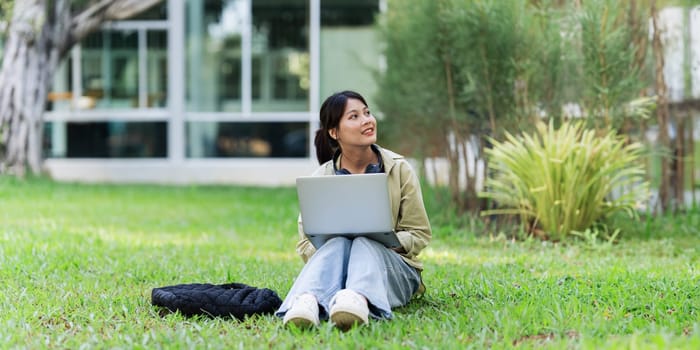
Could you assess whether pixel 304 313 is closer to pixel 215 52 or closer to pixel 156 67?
pixel 215 52

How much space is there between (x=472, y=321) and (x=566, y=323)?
37 cm

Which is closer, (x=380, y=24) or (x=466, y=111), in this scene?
(x=466, y=111)

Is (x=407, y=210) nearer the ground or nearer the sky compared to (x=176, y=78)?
nearer the ground

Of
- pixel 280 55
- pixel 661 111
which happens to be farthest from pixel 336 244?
pixel 280 55

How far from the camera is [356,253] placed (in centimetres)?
389

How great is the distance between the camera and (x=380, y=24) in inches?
405

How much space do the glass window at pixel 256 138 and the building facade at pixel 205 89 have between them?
15 millimetres

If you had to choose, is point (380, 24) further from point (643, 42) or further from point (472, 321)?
point (472, 321)

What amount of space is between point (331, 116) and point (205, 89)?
35.0ft

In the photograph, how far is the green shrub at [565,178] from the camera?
22.4ft

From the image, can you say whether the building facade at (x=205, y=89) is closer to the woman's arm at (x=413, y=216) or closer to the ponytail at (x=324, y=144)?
the ponytail at (x=324, y=144)

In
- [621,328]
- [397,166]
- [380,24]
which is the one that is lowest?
[621,328]

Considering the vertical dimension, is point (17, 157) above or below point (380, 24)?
below

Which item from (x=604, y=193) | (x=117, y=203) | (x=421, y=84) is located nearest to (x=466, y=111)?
(x=421, y=84)
